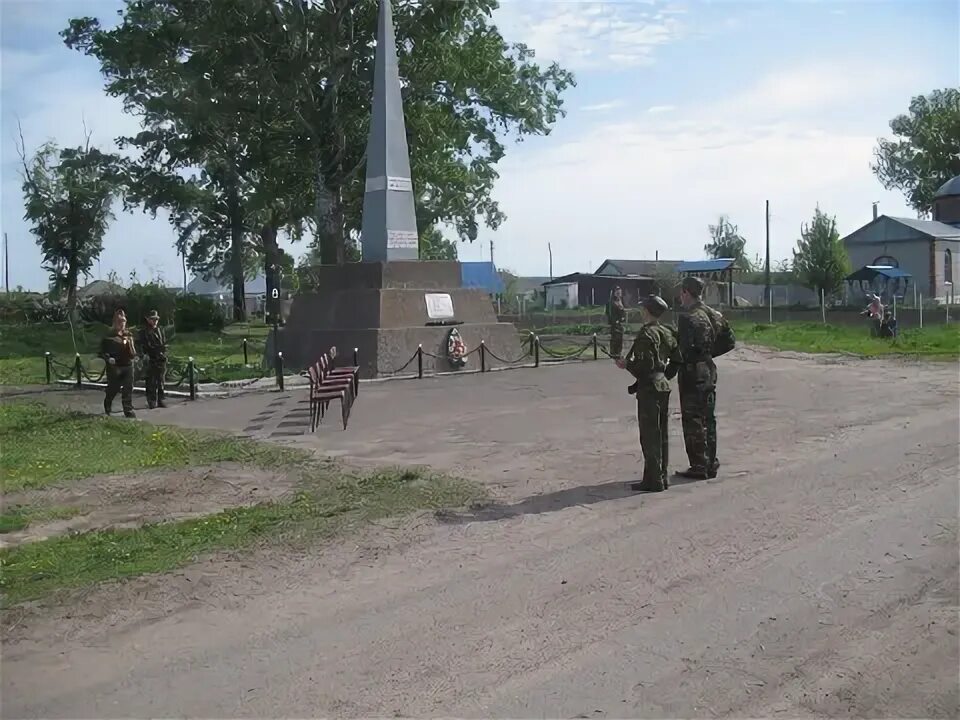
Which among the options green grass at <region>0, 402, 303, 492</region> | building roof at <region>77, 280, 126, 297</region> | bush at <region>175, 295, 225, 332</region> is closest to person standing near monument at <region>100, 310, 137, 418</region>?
green grass at <region>0, 402, 303, 492</region>

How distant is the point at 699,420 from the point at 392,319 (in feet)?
42.1

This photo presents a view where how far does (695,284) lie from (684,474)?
1776 millimetres

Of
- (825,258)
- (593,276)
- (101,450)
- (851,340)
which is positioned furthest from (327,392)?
(593,276)

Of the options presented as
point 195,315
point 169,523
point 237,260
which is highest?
point 237,260

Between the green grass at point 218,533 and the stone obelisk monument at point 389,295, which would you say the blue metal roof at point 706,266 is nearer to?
the stone obelisk monument at point 389,295

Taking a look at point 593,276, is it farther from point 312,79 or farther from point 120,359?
point 120,359

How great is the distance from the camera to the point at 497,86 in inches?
1399

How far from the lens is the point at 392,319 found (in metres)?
20.6

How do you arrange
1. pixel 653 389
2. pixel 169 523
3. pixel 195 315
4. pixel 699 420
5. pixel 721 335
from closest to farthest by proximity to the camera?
pixel 169 523 → pixel 653 389 → pixel 699 420 → pixel 721 335 → pixel 195 315

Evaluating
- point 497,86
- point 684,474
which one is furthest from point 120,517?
point 497,86

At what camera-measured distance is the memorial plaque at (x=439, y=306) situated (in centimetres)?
2139

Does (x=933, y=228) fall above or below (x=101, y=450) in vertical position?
above

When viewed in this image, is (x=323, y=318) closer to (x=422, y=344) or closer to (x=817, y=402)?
(x=422, y=344)

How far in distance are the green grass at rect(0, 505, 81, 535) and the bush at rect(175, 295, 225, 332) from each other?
35.9m
